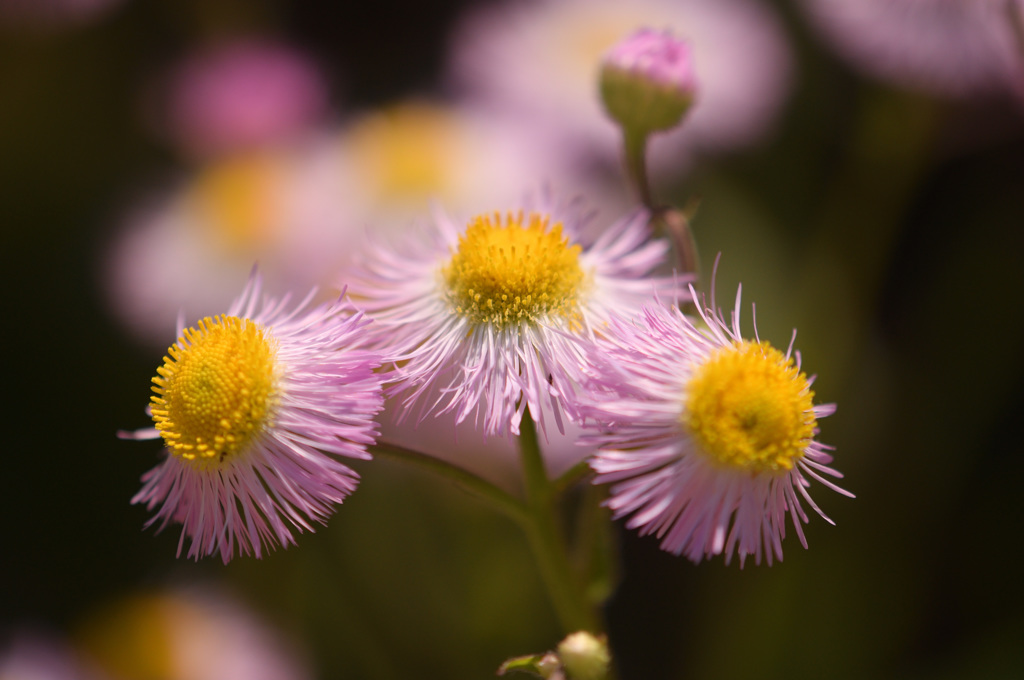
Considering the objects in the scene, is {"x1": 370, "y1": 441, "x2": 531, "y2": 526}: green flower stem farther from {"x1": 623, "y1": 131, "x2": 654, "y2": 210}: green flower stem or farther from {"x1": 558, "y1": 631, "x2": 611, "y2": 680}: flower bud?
{"x1": 623, "y1": 131, "x2": 654, "y2": 210}: green flower stem

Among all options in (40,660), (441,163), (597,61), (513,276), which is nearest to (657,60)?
(513,276)

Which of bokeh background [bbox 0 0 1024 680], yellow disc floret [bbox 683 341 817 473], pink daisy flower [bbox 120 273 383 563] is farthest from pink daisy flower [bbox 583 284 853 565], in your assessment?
bokeh background [bbox 0 0 1024 680]

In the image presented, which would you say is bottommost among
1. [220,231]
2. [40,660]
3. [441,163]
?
[40,660]

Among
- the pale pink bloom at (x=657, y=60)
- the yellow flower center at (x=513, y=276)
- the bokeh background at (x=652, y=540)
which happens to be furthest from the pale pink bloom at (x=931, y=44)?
the yellow flower center at (x=513, y=276)

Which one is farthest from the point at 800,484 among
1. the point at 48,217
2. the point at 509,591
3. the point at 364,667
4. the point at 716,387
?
the point at 48,217

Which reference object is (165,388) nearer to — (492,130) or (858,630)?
(858,630)

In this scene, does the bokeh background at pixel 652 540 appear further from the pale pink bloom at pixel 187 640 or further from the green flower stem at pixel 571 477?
the green flower stem at pixel 571 477

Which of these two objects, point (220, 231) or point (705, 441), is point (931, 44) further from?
point (220, 231)
